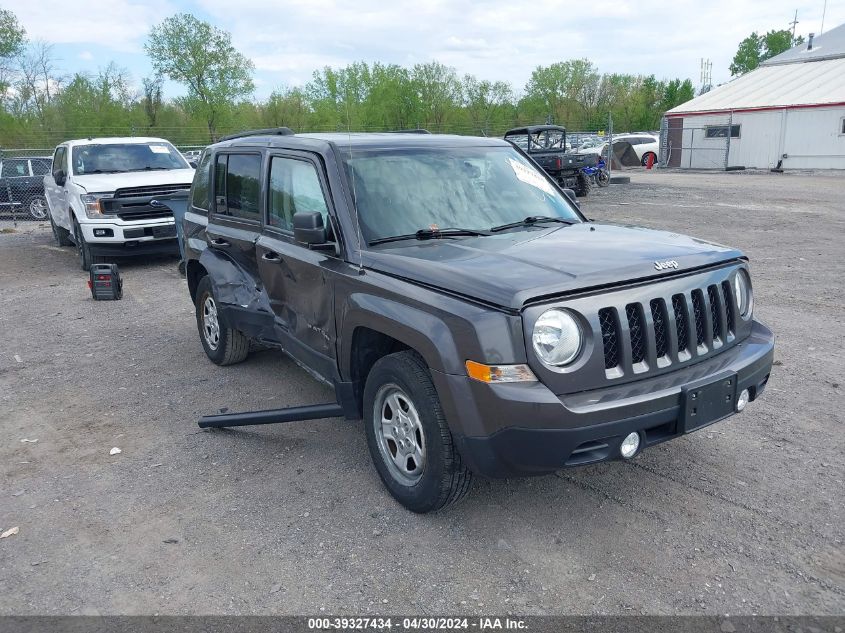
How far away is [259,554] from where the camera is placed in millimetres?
3432

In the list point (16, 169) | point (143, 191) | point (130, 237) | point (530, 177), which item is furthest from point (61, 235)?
point (530, 177)

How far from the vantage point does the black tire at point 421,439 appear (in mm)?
3332

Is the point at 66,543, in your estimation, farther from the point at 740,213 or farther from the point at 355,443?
the point at 740,213

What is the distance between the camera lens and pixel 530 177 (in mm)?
4887

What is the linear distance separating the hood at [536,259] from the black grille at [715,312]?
0.49 ft

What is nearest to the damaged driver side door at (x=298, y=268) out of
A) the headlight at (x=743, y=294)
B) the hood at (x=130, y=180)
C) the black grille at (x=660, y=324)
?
the black grille at (x=660, y=324)

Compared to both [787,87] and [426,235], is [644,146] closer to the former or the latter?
[787,87]

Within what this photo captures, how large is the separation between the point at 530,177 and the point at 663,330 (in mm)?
1920

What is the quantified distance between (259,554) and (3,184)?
2012cm

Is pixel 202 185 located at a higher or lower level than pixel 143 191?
higher

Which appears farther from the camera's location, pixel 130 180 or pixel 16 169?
pixel 16 169

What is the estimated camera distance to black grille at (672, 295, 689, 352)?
3385 mm

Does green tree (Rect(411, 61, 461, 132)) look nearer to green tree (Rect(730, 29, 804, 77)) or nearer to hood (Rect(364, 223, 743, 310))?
hood (Rect(364, 223, 743, 310))

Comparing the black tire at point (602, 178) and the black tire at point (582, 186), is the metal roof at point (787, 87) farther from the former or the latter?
the black tire at point (582, 186)
